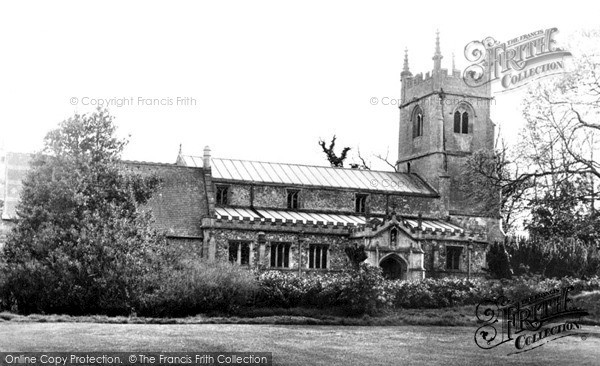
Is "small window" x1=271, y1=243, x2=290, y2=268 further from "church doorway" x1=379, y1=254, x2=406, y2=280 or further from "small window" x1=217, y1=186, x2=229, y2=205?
"church doorway" x1=379, y1=254, x2=406, y2=280

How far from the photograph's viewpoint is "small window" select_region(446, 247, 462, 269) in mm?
38969

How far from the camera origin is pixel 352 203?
41094 mm

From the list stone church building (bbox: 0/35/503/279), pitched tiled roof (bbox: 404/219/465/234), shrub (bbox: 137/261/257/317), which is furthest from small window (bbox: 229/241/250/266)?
shrub (bbox: 137/261/257/317)

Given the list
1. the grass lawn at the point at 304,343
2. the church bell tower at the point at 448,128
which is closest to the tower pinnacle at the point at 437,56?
the church bell tower at the point at 448,128

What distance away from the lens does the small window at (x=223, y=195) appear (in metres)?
38.4

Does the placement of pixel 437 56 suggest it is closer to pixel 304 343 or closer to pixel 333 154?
pixel 333 154

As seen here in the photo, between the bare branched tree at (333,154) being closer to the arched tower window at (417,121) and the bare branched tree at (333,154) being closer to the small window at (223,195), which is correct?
the arched tower window at (417,121)

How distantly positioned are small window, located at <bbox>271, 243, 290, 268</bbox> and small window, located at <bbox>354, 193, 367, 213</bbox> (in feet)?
21.8

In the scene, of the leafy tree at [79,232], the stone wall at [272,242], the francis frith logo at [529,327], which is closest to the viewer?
the francis frith logo at [529,327]

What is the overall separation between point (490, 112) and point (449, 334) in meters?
29.9

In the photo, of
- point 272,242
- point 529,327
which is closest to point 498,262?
point 272,242

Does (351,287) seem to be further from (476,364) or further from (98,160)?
(476,364)

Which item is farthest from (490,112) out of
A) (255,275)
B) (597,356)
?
(597,356)

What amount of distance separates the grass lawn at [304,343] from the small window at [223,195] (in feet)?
61.8
